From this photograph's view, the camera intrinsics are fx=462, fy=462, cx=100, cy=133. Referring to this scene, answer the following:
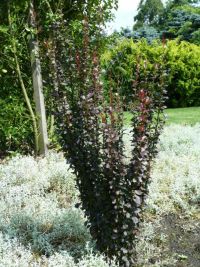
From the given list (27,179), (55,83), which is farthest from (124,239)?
(27,179)

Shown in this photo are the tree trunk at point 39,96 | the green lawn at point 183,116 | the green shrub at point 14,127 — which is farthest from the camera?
the green lawn at point 183,116

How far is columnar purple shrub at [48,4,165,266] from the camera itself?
3438 mm

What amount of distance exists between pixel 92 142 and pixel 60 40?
906 millimetres

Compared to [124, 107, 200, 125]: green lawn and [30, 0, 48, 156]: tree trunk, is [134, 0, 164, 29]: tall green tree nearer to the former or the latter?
[124, 107, 200, 125]: green lawn

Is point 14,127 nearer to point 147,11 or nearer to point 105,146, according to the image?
point 105,146

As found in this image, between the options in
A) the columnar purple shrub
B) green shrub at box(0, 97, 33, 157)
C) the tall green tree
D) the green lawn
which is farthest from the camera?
the tall green tree

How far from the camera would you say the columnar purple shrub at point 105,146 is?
344cm

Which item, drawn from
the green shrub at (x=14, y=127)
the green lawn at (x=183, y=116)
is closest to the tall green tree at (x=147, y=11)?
the green lawn at (x=183, y=116)

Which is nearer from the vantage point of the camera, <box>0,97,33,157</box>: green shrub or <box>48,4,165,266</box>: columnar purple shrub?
<box>48,4,165,266</box>: columnar purple shrub

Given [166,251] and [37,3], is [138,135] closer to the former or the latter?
[166,251]

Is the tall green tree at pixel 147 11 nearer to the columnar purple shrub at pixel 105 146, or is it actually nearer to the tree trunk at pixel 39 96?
the tree trunk at pixel 39 96

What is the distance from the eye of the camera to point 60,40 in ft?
12.6

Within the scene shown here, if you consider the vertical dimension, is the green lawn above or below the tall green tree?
below

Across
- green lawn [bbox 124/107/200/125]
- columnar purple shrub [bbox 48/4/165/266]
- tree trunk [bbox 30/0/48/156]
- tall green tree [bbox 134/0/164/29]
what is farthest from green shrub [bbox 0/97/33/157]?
tall green tree [bbox 134/0/164/29]
